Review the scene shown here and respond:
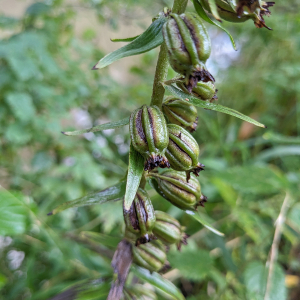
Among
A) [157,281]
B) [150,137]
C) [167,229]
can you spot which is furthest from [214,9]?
[157,281]

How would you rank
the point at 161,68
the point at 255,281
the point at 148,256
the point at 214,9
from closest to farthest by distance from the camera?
1. the point at 214,9
2. the point at 161,68
3. the point at 148,256
4. the point at 255,281

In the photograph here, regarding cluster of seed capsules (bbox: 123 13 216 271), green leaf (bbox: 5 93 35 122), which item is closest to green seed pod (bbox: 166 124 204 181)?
cluster of seed capsules (bbox: 123 13 216 271)

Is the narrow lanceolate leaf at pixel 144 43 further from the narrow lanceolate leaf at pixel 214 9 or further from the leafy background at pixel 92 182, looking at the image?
the leafy background at pixel 92 182

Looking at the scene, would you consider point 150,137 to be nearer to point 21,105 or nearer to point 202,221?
point 202,221

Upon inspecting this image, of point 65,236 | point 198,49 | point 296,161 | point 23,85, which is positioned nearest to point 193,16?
point 198,49

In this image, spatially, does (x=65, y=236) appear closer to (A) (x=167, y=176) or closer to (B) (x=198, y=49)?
(A) (x=167, y=176)

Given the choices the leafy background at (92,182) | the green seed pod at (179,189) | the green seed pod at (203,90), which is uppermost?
the green seed pod at (203,90)

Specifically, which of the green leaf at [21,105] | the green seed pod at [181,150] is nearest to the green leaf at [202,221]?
the green seed pod at [181,150]
